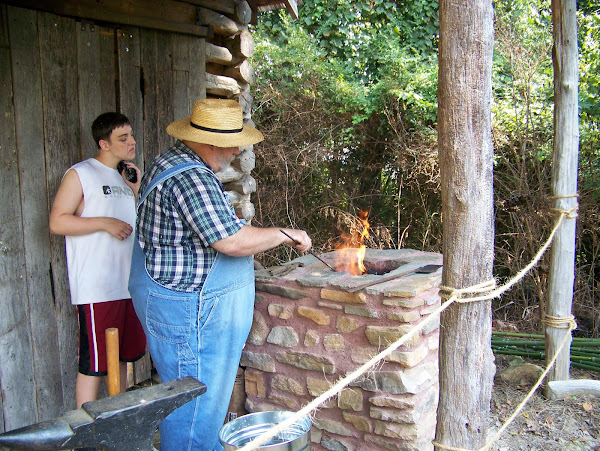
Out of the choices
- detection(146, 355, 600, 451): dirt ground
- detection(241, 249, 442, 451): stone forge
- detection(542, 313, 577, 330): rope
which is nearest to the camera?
detection(241, 249, 442, 451): stone forge

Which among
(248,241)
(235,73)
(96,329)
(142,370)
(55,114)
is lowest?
(142,370)

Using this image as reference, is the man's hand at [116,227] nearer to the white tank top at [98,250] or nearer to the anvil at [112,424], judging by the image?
the white tank top at [98,250]

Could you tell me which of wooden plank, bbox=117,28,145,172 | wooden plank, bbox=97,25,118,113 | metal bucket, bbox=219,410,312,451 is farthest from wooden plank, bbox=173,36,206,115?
metal bucket, bbox=219,410,312,451

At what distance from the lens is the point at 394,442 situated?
10.3 ft

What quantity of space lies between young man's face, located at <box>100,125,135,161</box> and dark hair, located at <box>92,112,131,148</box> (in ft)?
0.06

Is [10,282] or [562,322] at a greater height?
[10,282]

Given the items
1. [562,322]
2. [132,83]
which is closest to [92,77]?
[132,83]

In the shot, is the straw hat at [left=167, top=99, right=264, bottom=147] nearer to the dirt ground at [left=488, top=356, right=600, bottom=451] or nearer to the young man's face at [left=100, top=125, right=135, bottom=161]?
the young man's face at [left=100, top=125, right=135, bottom=161]

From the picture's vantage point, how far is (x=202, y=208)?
2.48 m

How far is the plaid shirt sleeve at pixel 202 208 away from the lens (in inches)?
97.7

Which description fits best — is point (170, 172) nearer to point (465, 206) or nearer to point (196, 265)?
point (196, 265)

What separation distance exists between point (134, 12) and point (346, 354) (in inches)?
96.8

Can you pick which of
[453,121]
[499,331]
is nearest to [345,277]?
[453,121]

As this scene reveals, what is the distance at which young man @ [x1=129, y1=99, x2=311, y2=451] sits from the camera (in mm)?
2533
